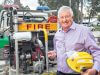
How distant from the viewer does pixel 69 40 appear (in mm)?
3764

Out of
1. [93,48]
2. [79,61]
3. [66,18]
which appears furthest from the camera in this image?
[66,18]

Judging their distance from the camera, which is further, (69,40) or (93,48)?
(69,40)

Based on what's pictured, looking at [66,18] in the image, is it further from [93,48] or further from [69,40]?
[93,48]

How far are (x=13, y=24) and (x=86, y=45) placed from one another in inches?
229

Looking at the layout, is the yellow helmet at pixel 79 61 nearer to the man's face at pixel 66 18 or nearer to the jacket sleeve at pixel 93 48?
the jacket sleeve at pixel 93 48

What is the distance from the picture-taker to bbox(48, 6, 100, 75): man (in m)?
3.60

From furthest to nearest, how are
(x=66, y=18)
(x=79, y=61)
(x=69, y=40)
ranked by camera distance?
(x=69, y=40), (x=66, y=18), (x=79, y=61)

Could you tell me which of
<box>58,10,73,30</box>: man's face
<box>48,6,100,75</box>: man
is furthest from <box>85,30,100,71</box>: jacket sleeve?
<box>58,10,73,30</box>: man's face

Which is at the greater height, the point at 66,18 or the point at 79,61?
the point at 66,18

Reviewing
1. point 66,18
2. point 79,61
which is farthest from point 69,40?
Answer: point 79,61

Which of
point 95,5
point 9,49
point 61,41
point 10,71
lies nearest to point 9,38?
point 9,49

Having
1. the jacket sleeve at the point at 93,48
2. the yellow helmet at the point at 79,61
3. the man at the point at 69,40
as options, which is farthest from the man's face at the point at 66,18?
the yellow helmet at the point at 79,61

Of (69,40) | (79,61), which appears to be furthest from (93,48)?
(79,61)

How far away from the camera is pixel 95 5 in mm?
53844
